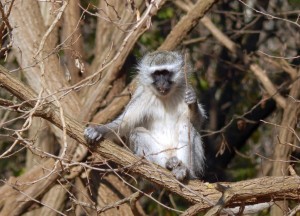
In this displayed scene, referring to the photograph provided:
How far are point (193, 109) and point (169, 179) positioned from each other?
1.20 metres

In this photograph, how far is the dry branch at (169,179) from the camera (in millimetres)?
5094

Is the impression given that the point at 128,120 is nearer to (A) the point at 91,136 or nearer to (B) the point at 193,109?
(B) the point at 193,109

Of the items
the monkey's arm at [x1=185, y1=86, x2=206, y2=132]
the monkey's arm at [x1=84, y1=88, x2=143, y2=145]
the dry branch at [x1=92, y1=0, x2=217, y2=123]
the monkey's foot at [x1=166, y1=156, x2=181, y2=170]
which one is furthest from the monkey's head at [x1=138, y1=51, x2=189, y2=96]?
the dry branch at [x1=92, y1=0, x2=217, y2=123]

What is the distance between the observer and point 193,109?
644cm

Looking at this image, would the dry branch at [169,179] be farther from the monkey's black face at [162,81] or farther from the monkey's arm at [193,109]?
the monkey's black face at [162,81]

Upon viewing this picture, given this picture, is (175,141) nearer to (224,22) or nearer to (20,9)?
(20,9)

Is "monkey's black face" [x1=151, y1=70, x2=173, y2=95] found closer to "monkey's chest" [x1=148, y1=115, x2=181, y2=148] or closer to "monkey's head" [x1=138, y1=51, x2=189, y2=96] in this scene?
"monkey's head" [x1=138, y1=51, x2=189, y2=96]

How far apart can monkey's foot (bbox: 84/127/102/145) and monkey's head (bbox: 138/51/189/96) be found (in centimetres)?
130

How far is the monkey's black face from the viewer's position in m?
6.62

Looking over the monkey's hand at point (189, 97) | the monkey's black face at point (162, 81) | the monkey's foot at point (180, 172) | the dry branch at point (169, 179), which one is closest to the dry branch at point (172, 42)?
the monkey's black face at point (162, 81)

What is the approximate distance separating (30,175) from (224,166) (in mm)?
2717

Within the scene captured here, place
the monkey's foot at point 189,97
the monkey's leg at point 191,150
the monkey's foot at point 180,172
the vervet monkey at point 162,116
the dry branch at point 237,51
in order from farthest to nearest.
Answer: the dry branch at point 237,51, the vervet monkey at point 162,116, the monkey's leg at point 191,150, the monkey's foot at point 189,97, the monkey's foot at point 180,172

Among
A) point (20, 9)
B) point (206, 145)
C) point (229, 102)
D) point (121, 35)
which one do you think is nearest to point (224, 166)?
point (206, 145)

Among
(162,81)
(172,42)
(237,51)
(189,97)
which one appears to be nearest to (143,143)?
(162,81)
